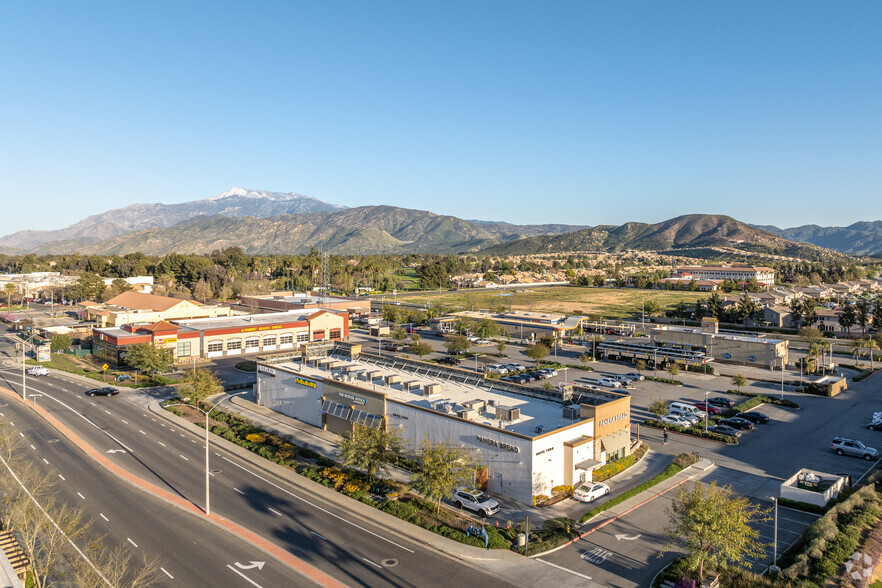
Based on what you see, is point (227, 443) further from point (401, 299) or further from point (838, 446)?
point (401, 299)

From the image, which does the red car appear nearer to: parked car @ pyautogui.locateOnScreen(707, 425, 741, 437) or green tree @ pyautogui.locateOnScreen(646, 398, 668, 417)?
parked car @ pyautogui.locateOnScreen(707, 425, 741, 437)

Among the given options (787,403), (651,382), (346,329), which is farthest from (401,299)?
(787,403)

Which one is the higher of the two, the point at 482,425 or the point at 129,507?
the point at 482,425

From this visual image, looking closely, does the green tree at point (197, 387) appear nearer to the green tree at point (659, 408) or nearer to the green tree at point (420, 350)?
the green tree at point (420, 350)

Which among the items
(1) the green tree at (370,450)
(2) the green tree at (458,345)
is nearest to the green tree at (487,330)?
(2) the green tree at (458,345)

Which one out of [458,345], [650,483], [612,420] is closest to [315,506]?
[612,420]
